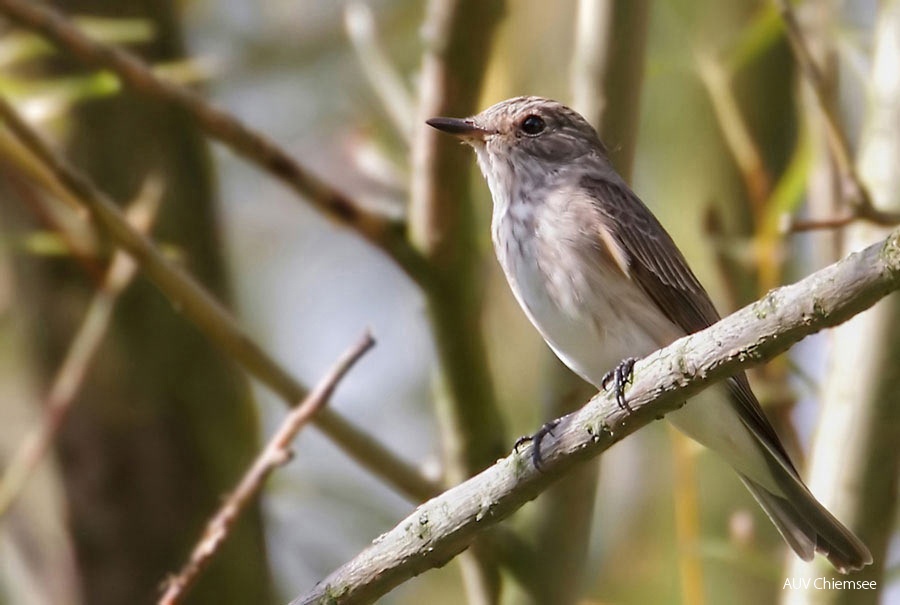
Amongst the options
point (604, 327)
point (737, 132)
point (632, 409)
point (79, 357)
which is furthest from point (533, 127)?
point (632, 409)

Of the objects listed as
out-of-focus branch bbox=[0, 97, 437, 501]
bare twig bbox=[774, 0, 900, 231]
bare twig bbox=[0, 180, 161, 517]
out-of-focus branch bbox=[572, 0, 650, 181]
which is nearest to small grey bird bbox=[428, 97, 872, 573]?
out-of-focus branch bbox=[572, 0, 650, 181]

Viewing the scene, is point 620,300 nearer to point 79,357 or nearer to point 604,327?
point 604,327

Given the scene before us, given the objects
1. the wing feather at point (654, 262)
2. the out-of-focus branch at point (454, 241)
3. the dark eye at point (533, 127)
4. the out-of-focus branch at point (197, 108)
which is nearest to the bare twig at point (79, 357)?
the out-of-focus branch at point (197, 108)

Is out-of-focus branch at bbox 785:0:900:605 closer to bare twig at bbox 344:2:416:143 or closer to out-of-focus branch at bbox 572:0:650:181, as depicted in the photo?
out-of-focus branch at bbox 572:0:650:181

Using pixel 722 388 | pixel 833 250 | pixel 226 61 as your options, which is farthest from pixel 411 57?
pixel 722 388

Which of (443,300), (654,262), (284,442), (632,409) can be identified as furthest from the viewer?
(443,300)

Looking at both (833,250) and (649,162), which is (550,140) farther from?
(649,162)

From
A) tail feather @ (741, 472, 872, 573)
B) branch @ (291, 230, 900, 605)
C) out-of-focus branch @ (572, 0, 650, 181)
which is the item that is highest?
out-of-focus branch @ (572, 0, 650, 181)
